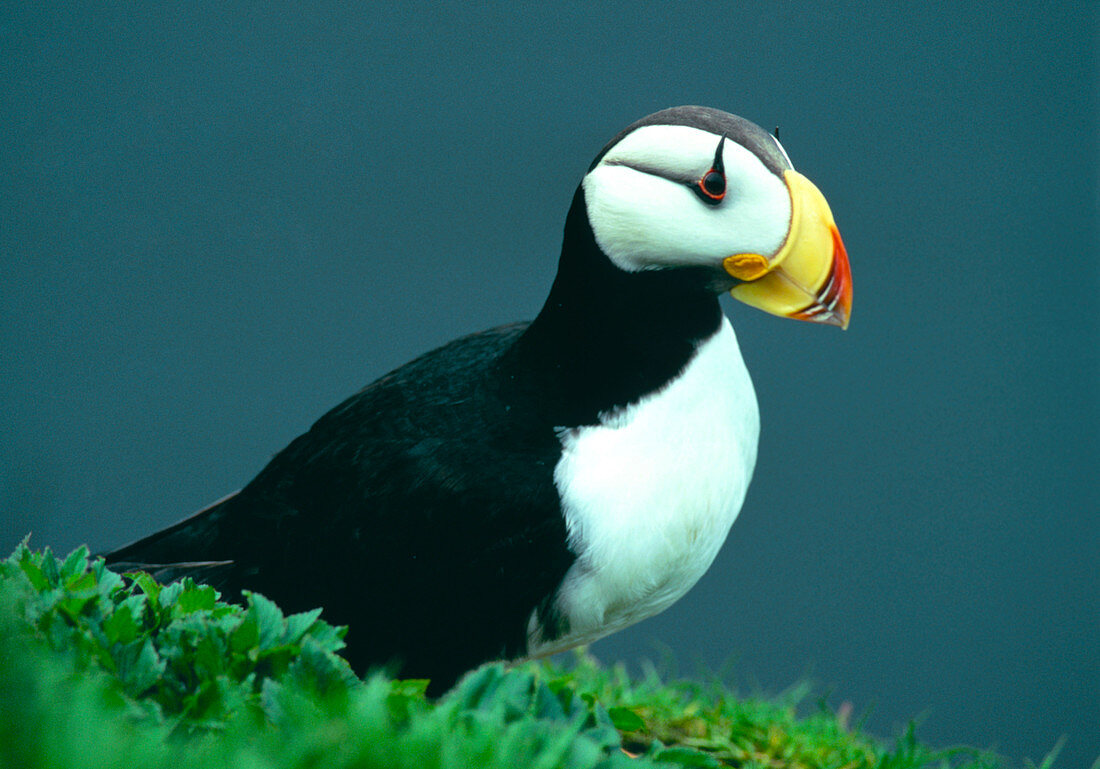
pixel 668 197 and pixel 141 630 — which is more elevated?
pixel 668 197

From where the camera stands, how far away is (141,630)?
1.09 meters

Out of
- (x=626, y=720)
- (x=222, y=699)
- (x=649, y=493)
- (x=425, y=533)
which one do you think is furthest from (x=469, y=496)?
(x=222, y=699)

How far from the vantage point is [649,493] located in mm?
1368

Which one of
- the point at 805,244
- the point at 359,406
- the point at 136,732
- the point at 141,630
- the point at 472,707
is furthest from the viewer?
the point at 359,406

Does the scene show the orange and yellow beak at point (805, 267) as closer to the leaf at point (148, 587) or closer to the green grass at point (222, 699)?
the green grass at point (222, 699)

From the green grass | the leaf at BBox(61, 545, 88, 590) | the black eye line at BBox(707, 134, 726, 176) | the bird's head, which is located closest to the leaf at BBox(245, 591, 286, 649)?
the green grass

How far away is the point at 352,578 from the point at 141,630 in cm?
36

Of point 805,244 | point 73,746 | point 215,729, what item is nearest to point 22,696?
point 73,746

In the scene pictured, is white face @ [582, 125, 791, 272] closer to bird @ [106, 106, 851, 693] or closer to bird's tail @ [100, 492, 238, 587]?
bird @ [106, 106, 851, 693]

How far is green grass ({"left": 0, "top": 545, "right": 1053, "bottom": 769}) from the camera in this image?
2.47 ft

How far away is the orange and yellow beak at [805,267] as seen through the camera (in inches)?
50.3

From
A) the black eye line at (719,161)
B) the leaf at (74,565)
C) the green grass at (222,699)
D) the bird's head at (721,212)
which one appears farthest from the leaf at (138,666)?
the black eye line at (719,161)

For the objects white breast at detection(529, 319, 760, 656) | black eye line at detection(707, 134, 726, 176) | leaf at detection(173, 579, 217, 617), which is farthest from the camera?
white breast at detection(529, 319, 760, 656)

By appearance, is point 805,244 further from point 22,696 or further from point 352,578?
point 22,696
